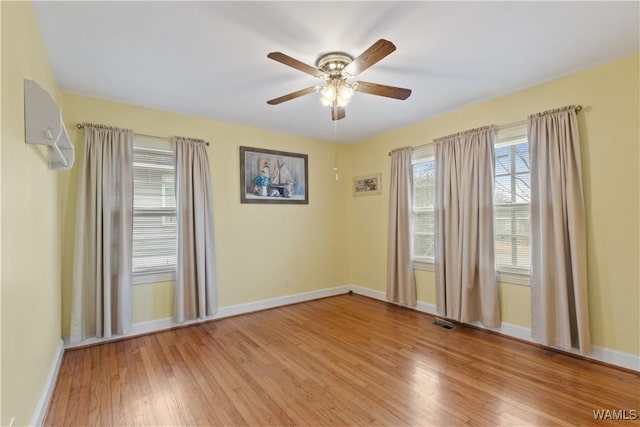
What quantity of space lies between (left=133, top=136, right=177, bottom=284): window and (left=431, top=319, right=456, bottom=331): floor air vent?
127 inches

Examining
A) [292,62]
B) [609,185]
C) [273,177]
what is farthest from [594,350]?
[273,177]

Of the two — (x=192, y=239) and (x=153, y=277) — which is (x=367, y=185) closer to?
(x=192, y=239)

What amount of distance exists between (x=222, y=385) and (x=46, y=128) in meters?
2.08

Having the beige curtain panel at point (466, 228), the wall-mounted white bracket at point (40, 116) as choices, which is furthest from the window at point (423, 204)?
the wall-mounted white bracket at point (40, 116)

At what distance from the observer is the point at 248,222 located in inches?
165

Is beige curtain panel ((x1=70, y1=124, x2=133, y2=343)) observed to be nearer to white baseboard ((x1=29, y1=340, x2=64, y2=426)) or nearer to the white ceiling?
white baseboard ((x1=29, y1=340, x2=64, y2=426))

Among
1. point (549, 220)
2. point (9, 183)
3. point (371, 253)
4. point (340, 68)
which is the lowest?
point (371, 253)

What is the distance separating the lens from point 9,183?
138cm

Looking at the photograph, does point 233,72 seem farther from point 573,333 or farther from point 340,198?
point 573,333

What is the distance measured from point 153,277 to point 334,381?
2399 millimetres

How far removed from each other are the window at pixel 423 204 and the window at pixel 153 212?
3.16 meters

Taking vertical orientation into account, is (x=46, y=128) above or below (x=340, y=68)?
below

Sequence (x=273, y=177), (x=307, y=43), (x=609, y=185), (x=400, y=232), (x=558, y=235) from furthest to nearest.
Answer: (x=273, y=177) → (x=400, y=232) → (x=558, y=235) → (x=609, y=185) → (x=307, y=43)

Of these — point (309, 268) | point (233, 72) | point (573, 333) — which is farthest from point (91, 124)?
point (573, 333)
